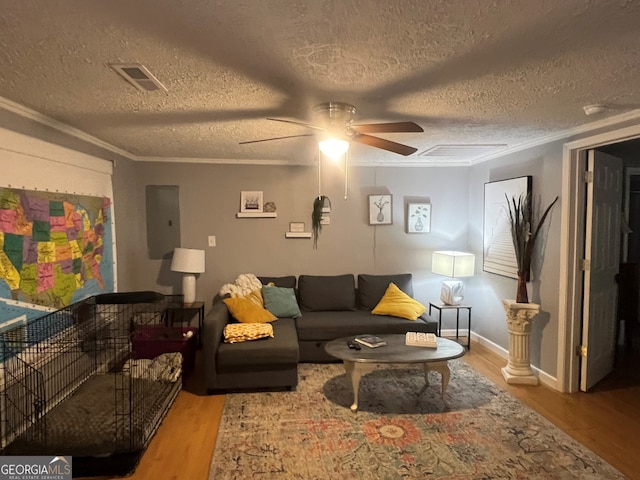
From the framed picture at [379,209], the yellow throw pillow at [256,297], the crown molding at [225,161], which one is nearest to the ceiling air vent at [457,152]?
the framed picture at [379,209]

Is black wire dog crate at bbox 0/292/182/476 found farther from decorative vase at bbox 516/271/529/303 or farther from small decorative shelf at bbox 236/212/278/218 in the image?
decorative vase at bbox 516/271/529/303

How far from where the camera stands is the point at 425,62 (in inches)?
73.8

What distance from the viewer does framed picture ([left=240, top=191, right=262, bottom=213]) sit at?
187 inches

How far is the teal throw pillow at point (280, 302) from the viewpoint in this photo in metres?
4.25

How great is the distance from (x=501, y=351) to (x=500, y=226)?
4.54 ft

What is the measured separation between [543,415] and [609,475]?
0.71 m

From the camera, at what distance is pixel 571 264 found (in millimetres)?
3346

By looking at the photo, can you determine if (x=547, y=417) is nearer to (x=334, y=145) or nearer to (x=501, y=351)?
(x=501, y=351)

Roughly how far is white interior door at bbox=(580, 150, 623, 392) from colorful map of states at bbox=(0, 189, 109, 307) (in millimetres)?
4308

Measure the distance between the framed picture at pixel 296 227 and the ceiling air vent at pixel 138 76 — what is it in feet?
9.02

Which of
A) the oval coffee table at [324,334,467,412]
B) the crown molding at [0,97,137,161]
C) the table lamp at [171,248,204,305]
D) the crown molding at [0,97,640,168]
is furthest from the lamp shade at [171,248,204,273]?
the oval coffee table at [324,334,467,412]

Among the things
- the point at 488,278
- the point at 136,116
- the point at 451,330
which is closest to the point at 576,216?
the point at 488,278

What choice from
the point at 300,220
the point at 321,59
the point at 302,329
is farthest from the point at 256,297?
the point at 321,59

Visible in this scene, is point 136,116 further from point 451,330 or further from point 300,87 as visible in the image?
point 451,330
